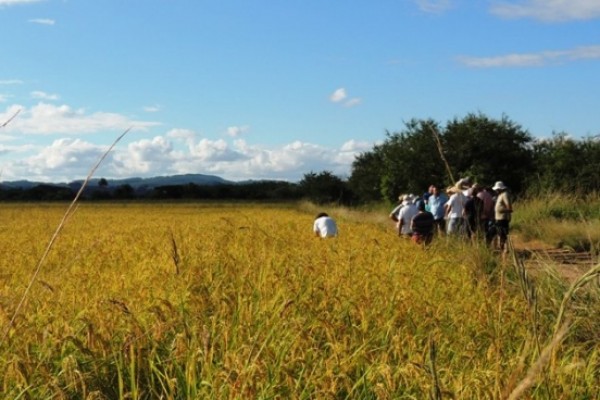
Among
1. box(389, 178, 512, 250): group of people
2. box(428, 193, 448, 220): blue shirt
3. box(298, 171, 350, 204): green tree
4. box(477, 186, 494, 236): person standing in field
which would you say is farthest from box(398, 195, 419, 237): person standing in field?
box(298, 171, 350, 204): green tree

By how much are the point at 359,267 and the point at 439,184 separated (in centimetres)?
3072

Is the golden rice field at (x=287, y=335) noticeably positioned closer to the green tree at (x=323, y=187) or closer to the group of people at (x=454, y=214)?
the group of people at (x=454, y=214)

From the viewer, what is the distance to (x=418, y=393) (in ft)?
11.6

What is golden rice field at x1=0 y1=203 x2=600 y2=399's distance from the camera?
323 cm

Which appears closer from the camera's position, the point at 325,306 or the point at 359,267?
the point at 325,306

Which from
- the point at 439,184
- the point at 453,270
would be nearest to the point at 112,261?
the point at 453,270

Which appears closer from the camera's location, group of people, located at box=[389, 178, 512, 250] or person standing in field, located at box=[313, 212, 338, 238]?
group of people, located at box=[389, 178, 512, 250]

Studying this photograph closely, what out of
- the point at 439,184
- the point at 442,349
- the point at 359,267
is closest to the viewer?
the point at 442,349

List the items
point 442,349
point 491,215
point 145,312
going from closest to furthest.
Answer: point 442,349 < point 145,312 < point 491,215

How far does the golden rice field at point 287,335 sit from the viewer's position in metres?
3.23

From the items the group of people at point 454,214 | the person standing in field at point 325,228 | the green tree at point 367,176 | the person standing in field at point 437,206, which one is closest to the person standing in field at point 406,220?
the group of people at point 454,214

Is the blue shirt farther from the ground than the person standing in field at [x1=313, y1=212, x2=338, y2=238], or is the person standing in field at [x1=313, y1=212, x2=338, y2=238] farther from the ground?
the blue shirt

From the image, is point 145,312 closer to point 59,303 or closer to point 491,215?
point 59,303

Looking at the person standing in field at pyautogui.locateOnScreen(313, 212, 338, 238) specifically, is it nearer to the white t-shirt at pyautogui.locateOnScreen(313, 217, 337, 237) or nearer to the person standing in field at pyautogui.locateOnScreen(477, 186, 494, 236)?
the white t-shirt at pyautogui.locateOnScreen(313, 217, 337, 237)
